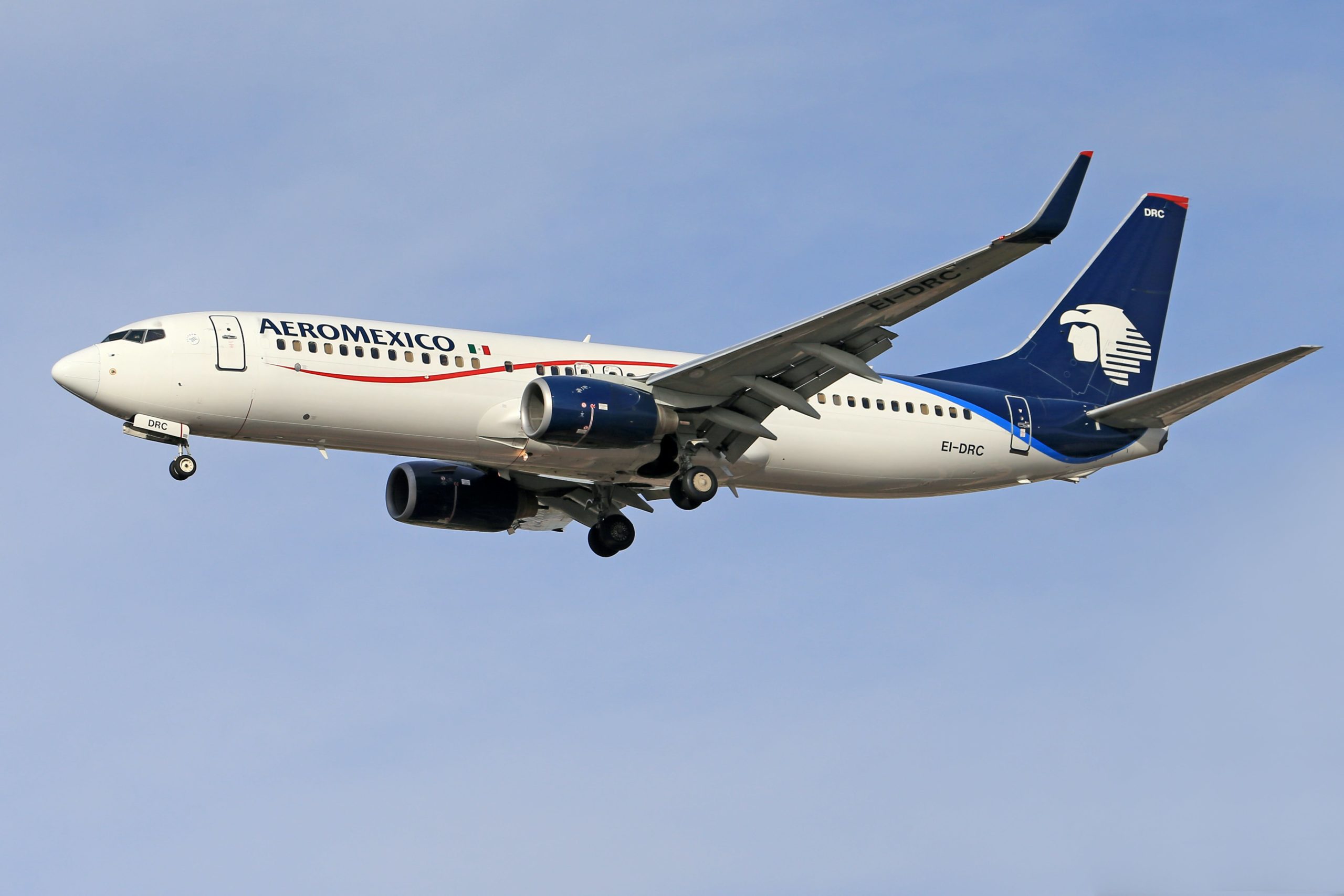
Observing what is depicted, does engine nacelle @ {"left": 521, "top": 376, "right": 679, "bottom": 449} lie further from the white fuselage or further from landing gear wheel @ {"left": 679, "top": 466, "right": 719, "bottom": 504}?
landing gear wheel @ {"left": 679, "top": 466, "right": 719, "bottom": 504}

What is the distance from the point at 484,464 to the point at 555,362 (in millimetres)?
2704

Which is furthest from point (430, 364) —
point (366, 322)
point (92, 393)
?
point (92, 393)

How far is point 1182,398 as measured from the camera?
1478 inches

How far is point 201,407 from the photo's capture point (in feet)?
108

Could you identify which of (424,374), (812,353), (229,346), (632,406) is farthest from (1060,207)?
(229,346)

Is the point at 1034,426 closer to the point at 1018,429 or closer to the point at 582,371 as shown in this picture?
the point at 1018,429

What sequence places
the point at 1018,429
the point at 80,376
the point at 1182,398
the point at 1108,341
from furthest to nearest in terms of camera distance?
the point at 1108,341, the point at 1018,429, the point at 1182,398, the point at 80,376

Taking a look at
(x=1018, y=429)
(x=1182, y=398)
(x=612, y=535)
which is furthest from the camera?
(x=612, y=535)

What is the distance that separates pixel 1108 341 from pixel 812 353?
41.8ft

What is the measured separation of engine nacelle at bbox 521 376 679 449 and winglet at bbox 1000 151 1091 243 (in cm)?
942

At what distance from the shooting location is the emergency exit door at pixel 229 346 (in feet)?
108

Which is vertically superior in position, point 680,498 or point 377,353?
point 377,353

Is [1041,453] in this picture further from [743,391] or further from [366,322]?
[366,322]

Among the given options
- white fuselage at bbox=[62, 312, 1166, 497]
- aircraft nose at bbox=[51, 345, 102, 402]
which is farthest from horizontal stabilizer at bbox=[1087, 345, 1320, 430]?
aircraft nose at bbox=[51, 345, 102, 402]
